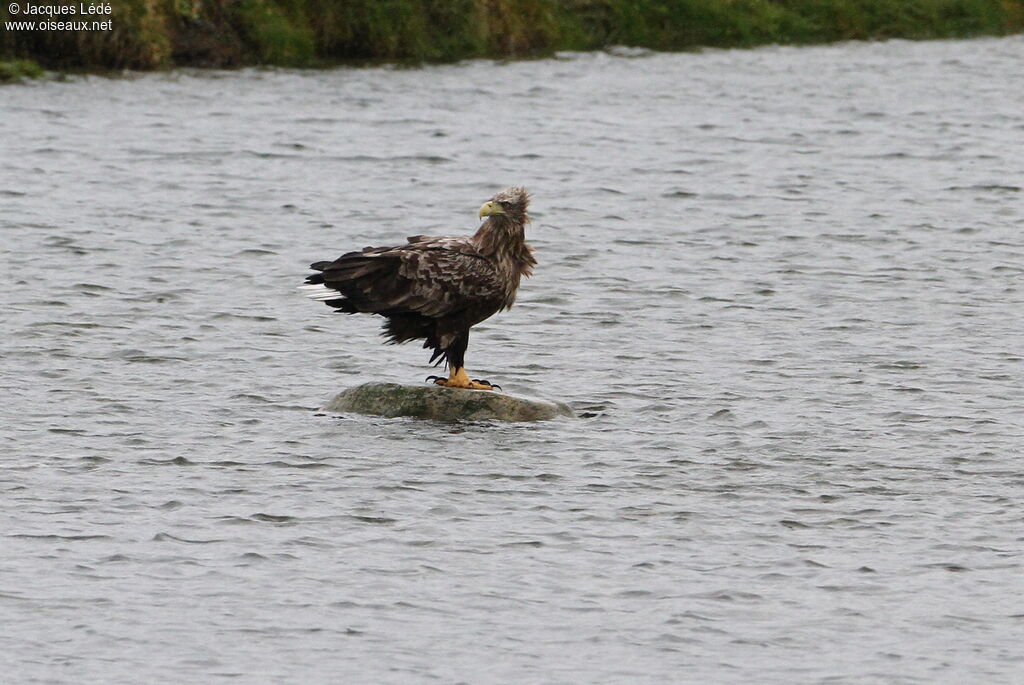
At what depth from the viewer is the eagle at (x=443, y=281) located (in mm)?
14898

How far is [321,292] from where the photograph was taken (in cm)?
1512

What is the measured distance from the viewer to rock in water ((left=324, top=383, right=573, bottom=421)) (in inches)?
594

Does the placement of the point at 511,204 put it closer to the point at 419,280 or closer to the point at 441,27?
the point at 419,280

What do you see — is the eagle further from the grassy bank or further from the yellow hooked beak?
the grassy bank

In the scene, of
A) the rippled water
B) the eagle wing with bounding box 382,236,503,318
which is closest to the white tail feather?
the eagle wing with bounding box 382,236,503,318

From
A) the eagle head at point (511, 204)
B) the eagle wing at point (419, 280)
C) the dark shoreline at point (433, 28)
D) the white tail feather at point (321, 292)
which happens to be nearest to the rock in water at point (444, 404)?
the eagle wing at point (419, 280)

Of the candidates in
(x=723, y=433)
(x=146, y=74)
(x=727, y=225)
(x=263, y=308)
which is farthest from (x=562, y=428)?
(x=146, y=74)

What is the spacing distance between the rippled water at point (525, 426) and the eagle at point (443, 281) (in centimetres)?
81

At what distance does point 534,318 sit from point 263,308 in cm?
266

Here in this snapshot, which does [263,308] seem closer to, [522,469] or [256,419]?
[256,419]

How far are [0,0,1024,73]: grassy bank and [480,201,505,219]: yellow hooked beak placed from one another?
20.0m

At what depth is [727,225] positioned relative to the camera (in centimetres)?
2538

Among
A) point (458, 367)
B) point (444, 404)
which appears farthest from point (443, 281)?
point (444, 404)

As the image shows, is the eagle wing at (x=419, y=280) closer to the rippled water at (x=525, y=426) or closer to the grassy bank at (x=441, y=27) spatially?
the rippled water at (x=525, y=426)
